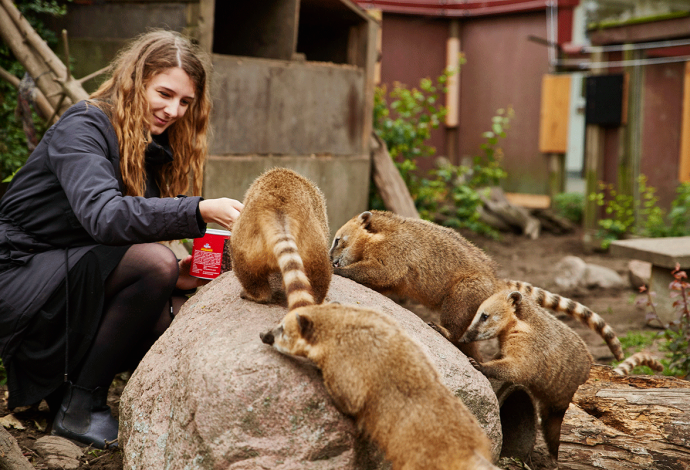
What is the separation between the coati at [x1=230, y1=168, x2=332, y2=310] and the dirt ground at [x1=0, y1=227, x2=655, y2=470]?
1152mm

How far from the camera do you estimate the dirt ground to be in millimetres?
3295

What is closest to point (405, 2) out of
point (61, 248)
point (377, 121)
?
point (377, 121)

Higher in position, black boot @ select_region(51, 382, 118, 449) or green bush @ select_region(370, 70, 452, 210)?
green bush @ select_region(370, 70, 452, 210)

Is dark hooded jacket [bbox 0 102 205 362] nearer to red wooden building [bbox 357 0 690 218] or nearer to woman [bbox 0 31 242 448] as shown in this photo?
woman [bbox 0 31 242 448]

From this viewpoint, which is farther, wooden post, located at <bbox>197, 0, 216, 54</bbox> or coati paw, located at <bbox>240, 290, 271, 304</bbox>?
wooden post, located at <bbox>197, 0, 216, 54</bbox>

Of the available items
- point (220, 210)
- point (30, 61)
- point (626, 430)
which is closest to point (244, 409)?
point (220, 210)

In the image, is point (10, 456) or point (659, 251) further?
point (659, 251)

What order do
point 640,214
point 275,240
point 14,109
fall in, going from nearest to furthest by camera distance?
1. point 275,240
2. point 14,109
3. point 640,214

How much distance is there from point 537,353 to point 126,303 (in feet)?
6.79

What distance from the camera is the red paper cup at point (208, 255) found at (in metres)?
3.54

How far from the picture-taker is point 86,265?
3213mm

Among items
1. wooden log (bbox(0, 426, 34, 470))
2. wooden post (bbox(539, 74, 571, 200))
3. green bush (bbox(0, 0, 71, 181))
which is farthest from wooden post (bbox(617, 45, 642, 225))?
wooden log (bbox(0, 426, 34, 470))

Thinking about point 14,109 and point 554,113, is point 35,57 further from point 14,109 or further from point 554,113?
point 554,113

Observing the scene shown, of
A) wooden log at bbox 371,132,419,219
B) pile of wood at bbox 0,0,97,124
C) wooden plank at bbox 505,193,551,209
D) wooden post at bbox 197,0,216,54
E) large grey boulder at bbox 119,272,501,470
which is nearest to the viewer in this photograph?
large grey boulder at bbox 119,272,501,470
